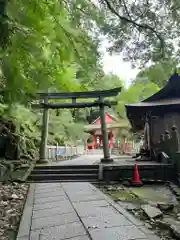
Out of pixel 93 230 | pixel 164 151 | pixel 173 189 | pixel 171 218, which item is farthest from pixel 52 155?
pixel 93 230

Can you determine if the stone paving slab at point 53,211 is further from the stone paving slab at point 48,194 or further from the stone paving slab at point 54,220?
the stone paving slab at point 48,194

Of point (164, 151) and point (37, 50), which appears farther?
point (164, 151)

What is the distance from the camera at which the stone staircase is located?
9.98m

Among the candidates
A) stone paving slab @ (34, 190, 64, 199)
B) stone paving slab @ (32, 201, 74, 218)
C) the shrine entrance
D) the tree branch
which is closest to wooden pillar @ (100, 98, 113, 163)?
the shrine entrance

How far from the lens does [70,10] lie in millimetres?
5703

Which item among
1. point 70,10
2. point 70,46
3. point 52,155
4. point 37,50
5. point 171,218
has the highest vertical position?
point 70,10

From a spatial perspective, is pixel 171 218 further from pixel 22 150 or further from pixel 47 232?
pixel 22 150

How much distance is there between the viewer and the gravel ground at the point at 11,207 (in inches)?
171

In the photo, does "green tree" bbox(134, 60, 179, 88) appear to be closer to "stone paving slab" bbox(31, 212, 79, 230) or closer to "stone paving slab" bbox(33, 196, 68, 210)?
"stone paving slab" bbox(33, 196, 68, 210)

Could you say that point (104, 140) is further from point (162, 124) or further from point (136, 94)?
point (136, 94)

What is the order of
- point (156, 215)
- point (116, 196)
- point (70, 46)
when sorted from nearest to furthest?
point (70, 46), point (156, 215), point (116, 196)

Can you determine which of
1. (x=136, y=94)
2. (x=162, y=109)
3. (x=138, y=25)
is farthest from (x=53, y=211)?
(x=136, y=94)

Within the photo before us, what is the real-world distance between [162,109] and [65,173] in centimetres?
655

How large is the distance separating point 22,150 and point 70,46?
10019mm
